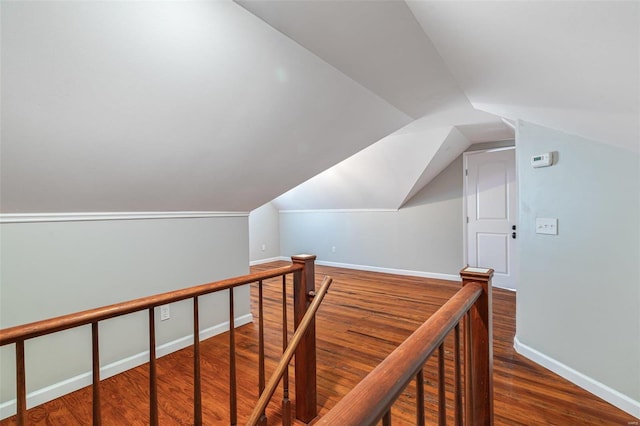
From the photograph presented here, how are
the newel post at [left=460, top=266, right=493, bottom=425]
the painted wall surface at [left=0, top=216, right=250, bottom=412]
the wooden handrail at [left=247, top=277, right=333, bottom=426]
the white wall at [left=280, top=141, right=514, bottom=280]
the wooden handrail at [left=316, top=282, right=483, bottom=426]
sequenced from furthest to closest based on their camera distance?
the white wall at [left=280, top=141, right=514, bottom=280] < the painted wall surface at [left=0, top=216, right=250, bottom=412] < the wooden handrail at [left=247, top=277, right=333, bottom=426] < the newel post at [left=460, top=266, right=493, bottom=425] < the wooden handrail at [left=316, top=282, right=483, bottom=426]

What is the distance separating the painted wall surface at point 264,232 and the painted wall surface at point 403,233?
667 mm

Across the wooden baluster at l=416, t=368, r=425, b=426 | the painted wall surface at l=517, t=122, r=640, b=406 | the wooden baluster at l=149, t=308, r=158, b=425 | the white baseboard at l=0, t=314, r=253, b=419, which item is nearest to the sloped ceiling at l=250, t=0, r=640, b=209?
the painted wall surface at l=517, t=122, r=640, b=406

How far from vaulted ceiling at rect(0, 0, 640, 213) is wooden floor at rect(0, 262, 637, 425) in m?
1.25

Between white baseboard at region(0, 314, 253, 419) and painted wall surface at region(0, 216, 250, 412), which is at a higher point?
painted wall surface at region(0, 216, 250, 412)

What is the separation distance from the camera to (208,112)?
1763mm

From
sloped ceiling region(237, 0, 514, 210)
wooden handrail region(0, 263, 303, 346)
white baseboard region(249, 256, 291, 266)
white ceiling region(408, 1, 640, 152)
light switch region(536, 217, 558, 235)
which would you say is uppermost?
sloped ceiling region(237, 0, 514, 210)

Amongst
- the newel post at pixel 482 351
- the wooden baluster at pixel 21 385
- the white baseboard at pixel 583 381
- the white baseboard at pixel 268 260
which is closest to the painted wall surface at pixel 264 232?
the white baseboard at pixel 268 260

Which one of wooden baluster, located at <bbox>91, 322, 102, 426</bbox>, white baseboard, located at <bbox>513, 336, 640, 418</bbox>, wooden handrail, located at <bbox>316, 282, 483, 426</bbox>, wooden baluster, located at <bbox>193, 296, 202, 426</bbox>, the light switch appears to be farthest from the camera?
the light switch

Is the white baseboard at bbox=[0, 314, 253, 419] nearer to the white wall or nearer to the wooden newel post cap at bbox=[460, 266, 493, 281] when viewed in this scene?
the wooden newel post cap at bbox=[460, 266, 493, 281]

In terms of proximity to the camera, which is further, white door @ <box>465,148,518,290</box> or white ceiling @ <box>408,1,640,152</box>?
white door @ <box>465,148,518,290</box>

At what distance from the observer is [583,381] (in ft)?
6.59

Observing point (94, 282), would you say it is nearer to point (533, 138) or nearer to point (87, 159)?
point (87, 159)

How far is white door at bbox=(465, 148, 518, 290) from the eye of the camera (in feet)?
14.1

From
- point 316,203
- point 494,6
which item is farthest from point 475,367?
point 316,203
